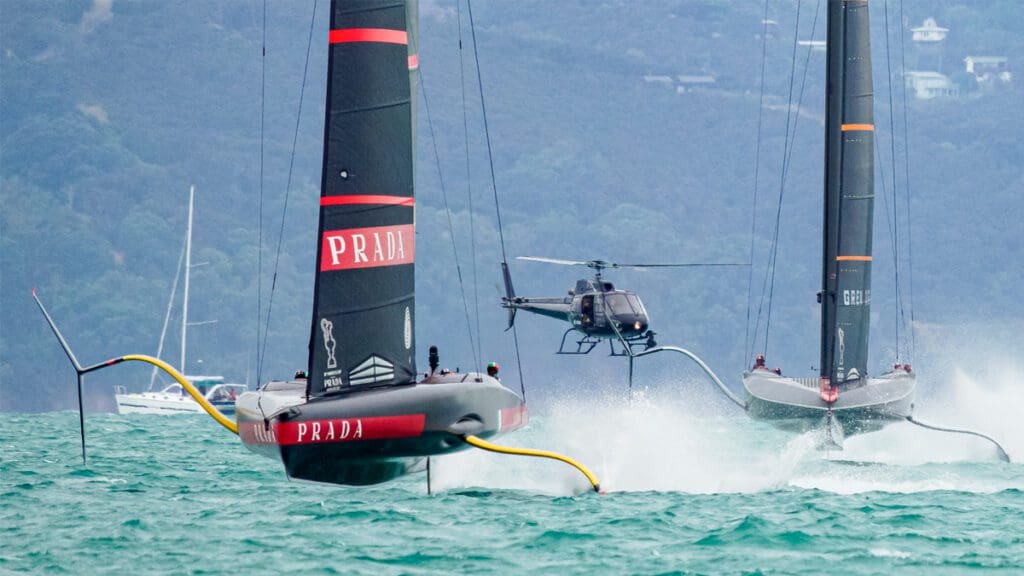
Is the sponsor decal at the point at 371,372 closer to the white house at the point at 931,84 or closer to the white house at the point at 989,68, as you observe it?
the white house at the point at 989,68

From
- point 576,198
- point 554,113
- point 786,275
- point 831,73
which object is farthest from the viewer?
point 554,113

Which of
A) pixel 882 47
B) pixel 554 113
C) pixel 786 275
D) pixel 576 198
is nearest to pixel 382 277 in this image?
pixel 786 275

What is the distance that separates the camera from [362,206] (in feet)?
63.5

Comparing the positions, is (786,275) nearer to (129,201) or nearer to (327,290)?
(129,201)

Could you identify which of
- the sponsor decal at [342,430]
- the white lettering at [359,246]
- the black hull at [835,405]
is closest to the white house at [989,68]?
the black hull at [835,405]

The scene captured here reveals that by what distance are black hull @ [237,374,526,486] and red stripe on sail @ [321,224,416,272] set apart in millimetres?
1252

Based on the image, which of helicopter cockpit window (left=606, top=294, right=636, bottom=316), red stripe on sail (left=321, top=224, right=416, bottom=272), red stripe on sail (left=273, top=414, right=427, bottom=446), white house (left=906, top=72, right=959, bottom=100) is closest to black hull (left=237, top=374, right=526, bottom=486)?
red stripe on sail (left=273, top=414, right=427, bottom=446)

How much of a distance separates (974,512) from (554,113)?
408 ft

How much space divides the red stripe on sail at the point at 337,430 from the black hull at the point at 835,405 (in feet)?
37.7

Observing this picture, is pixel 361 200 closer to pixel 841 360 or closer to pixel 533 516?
pixel 533 516

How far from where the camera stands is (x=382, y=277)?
19531 mm

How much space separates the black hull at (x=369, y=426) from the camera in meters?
18.7

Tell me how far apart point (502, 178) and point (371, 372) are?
10760 cm

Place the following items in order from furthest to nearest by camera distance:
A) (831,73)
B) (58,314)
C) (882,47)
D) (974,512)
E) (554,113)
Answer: (882,47), (554,113), (58,314), (831,73), (974,512)
